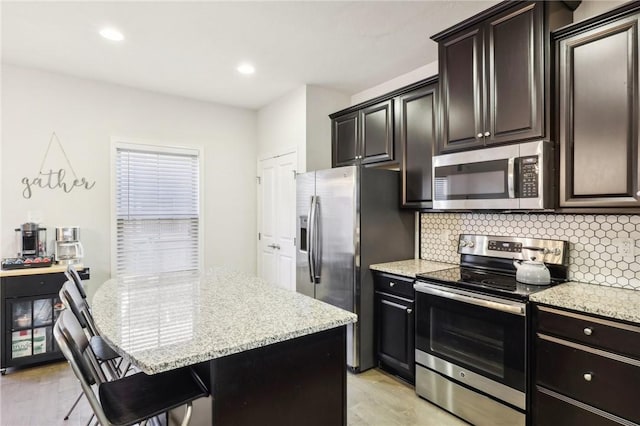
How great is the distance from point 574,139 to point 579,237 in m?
0.68

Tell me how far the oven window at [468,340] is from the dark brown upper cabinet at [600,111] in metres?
0.88

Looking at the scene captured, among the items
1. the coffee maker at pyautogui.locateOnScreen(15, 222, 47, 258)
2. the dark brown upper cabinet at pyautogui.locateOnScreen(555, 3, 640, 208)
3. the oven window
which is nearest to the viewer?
the dark brown upper cabinet at pyautogui.locateOnScreen(555, 3, 640, 208)

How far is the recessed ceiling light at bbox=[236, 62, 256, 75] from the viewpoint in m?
3.29

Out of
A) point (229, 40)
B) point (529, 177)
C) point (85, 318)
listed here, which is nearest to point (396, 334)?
point (529, 177)

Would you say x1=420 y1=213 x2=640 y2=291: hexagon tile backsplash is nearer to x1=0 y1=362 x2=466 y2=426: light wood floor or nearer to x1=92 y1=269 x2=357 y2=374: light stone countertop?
x1=0 y1=362 x2=466 y2=426: light wood floor

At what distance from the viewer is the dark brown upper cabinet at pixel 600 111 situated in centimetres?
177

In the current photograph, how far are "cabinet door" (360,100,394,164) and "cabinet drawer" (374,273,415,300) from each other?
3.63ft

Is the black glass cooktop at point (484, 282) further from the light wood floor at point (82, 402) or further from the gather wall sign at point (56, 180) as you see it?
the gather wall sign at point (56, 180)

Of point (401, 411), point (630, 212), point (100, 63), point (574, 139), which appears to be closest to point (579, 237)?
point (630, 212)

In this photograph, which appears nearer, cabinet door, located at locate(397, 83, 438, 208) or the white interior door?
cabinet door, located at locate(397, 83, 438, 208)

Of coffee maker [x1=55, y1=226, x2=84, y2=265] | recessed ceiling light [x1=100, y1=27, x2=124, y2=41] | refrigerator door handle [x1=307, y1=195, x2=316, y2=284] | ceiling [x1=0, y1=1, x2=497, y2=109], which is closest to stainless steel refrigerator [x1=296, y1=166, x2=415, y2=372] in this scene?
refrigerator door handle [x1=307, y1=195, x2=316, y2=284]

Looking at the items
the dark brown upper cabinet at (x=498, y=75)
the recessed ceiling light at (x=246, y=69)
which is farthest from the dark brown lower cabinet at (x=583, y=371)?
the recessed ceiling light at (x=246, y=69)

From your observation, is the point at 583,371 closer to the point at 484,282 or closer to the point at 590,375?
the point at 590,375

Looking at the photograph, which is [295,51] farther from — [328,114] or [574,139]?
[574,139]
